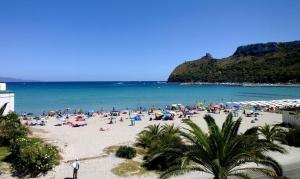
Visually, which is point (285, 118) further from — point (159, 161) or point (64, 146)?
point (64, 146)

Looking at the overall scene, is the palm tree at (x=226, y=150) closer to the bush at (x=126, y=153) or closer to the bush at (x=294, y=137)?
the bush at (x=126, y=153)

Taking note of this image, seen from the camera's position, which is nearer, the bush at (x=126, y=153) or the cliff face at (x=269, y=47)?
the bush at (x=126, y=153)

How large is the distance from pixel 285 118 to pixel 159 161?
699 inches

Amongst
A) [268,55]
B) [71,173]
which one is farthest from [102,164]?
[268,55]

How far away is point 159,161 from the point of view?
17703 mm

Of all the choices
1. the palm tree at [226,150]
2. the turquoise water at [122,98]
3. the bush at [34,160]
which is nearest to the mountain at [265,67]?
the turquoise water at [122,98]

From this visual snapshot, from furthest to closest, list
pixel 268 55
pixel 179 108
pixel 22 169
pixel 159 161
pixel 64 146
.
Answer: pixel 268 55
pixel 179 108
pixel 64 146
pixel 159 161
pixel 22 169

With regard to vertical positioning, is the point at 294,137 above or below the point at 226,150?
below

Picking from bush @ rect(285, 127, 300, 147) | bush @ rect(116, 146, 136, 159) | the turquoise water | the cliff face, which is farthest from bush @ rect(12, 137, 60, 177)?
the cliff face

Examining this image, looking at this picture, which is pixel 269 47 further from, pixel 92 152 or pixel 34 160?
pixel 34 160

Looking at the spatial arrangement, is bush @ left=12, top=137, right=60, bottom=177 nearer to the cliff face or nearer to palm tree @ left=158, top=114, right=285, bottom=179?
palm tree @ left=158, top=114, right=285, bottom=179

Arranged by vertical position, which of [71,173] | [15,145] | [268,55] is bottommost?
[71,173]

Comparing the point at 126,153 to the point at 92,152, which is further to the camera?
the point at 92,152

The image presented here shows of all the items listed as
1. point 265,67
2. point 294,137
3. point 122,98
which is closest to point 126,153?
point 294,137
